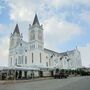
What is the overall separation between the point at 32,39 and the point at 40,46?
16.6ft

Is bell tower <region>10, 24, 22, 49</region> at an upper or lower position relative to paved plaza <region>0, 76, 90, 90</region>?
upper

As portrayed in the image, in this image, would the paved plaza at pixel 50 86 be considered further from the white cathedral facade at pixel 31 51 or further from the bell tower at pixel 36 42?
the bell tower at pixel 36 42

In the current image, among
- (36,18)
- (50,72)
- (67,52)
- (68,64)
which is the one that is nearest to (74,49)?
(67,52)

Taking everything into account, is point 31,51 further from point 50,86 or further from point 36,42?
point 50,86

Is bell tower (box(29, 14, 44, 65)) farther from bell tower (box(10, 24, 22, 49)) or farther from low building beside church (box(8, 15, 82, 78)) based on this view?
bell tower (box(10, 24, 22, 49))

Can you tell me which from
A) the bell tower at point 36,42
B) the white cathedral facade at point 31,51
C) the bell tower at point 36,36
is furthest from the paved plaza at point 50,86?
the bell tower at point 36,36

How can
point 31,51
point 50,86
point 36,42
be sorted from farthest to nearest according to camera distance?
1. point 31,51
2. point 36,42
3. point 50,86

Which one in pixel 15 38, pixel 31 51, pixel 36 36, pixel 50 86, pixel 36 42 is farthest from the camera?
pixel 15 38

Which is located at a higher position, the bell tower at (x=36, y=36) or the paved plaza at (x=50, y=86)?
the bell tower at (x=36, y=36)

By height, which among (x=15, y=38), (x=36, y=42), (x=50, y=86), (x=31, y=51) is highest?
(x=15, y=38)

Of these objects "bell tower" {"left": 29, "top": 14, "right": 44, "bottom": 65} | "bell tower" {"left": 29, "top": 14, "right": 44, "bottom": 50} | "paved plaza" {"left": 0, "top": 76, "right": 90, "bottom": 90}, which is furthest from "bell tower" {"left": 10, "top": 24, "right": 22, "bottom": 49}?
"paved plaza" {"left": 0, "top": 76, "right": 90, "bottom": 90}

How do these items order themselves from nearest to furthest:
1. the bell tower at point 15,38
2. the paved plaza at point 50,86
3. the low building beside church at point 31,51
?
the paved plaza at point 50,86 → the low building beside church at point 31,51 → the bell tower at point 15,38

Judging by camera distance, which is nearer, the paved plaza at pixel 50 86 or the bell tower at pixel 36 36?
the paved plaza at pixel 50 86

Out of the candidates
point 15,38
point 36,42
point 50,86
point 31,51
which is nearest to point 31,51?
point 31,51
